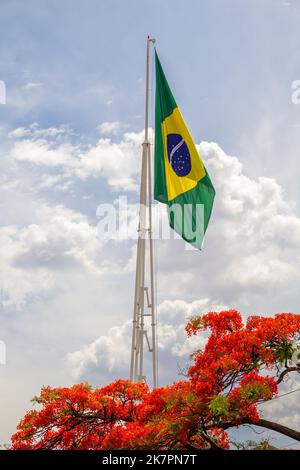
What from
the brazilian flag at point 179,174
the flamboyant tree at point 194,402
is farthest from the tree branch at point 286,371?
the brazilian flag at point 179,174

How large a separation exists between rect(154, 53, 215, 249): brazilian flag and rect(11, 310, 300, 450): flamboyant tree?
559 cm

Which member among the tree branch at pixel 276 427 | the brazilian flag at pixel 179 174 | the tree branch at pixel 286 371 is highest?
the brazilian flag at pixel 179 174

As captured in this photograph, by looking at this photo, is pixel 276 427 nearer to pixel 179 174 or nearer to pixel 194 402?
pixel 194 402

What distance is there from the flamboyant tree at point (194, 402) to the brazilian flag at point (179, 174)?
559 centimetres

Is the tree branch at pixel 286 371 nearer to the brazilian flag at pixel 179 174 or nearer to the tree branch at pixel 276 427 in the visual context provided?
the tree branch at pixel 276 427

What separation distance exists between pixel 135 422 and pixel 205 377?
2.89m

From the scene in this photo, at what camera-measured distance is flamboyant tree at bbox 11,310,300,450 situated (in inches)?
559

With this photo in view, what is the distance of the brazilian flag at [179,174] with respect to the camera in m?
21.0

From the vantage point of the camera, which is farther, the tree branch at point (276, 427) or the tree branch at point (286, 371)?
the tree branch at point (286, 371)

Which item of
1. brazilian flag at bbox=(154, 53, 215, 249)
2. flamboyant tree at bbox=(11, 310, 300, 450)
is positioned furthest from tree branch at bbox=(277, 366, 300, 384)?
brazilian flag at bbox=(154, 53, 215, 249)

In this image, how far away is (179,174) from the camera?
21.6 m

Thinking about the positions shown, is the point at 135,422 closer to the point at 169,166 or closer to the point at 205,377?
the point at 205,377
